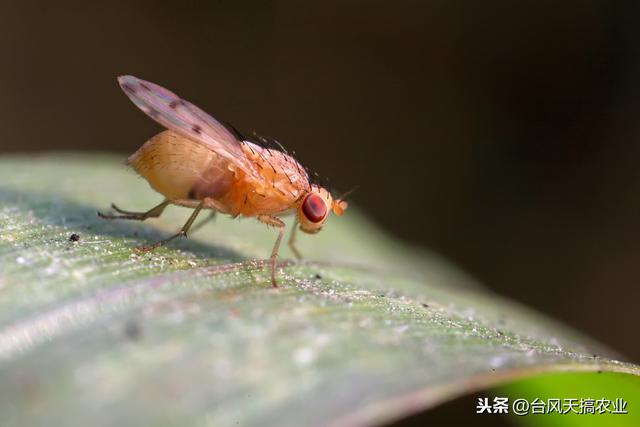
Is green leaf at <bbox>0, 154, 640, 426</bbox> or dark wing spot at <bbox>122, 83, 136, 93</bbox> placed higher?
dark wing spot at <bbox>122, 83, 136, 93</bbox>

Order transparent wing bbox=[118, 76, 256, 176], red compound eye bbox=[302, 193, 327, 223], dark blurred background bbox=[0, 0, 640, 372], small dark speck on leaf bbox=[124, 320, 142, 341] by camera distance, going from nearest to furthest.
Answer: small dark speck on leaf bbox=[124, 320, 142, 341] → transparent wing bbox=[118, 76, 256, 176] → red compound eye bbox=[302, 193, 327, 223] → dark blurred background bbox=[0, 0, 640, 372]

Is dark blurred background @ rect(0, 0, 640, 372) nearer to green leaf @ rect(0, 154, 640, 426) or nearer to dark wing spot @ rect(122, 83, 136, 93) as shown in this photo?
green leaf @ rect(0, 154, 640, 426)

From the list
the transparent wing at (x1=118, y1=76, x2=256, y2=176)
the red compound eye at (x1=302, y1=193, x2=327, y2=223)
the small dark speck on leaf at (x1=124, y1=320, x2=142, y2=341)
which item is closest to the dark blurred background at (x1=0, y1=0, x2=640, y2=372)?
the red compound eye at (x1=302, y1=193, x2=327, y2=223)

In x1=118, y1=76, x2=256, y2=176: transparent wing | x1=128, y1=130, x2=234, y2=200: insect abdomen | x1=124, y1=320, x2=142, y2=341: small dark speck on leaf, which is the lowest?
x1=124, y1=320, x2=142, y2=341: small dark speck on leaf

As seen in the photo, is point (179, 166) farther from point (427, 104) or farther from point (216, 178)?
point (427, 104)

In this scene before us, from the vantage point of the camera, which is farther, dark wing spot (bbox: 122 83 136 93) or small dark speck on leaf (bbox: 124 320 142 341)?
dark wing spot (bbox: 122 83 136 93)

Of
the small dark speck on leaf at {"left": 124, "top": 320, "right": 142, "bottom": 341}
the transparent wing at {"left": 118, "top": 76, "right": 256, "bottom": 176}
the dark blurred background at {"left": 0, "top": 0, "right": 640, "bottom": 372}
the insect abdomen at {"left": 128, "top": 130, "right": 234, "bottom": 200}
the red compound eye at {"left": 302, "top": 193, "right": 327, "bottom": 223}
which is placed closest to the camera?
the small dark speck on leaf at {"left": 124, "top": 320, "right": 142, "bottom": 341}
